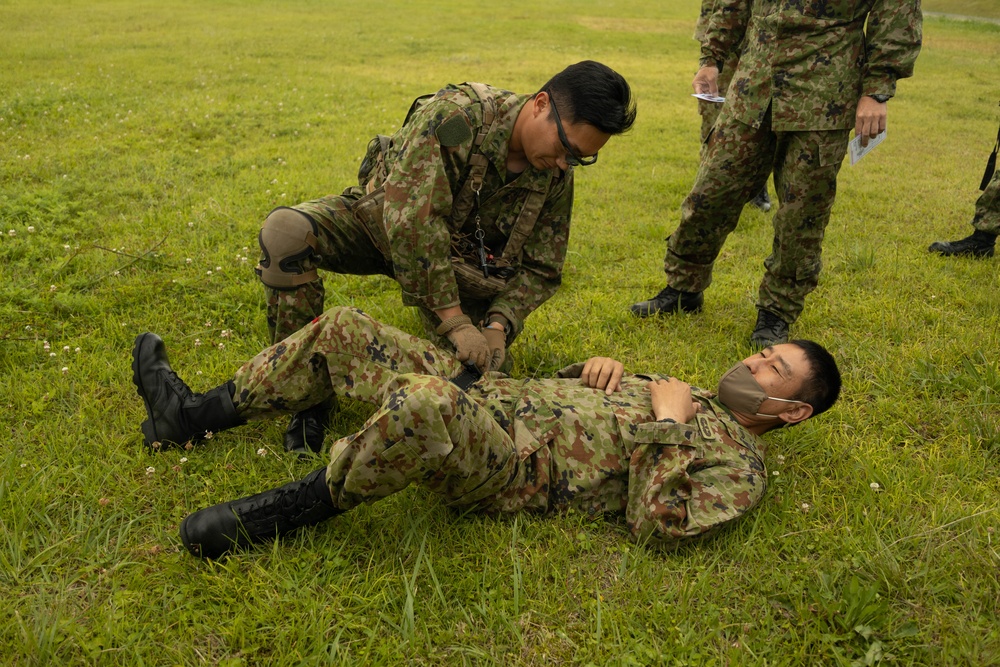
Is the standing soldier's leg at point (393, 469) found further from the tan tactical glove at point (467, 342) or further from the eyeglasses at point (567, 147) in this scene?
the eyeglasses at point (567, 147)

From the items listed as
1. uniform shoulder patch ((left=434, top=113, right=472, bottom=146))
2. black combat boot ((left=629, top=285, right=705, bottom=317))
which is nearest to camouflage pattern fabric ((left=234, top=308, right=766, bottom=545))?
uniform shoulder patch ((left=434, top=113, right=472, bottom=146))

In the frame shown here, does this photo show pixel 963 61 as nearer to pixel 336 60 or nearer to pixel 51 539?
pixel 336 60

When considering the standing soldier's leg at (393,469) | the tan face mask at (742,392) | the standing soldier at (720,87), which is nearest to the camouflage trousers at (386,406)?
the standing soldier's leg at (393,469)

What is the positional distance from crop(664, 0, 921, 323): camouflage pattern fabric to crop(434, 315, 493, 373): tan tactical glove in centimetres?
199

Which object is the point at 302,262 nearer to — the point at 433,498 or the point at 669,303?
the point at 433,498

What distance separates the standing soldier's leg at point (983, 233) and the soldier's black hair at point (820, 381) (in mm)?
3749

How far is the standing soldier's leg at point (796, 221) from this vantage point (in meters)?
4.21

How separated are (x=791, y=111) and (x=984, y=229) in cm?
304

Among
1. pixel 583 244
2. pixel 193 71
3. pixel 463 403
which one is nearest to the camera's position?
pixel 463 403

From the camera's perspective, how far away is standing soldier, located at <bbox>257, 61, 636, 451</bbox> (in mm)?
3289

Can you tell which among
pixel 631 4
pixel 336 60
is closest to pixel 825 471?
pixel 336 60

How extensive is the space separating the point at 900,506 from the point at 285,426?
284 centimetres

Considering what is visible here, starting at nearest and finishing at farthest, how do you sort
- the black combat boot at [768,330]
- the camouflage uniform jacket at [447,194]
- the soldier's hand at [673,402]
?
the soldier's hand at [673,402]
the camouflage uniform jacket at [447,194]
the black combat boot at [768,330]

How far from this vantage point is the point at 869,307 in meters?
4.99
